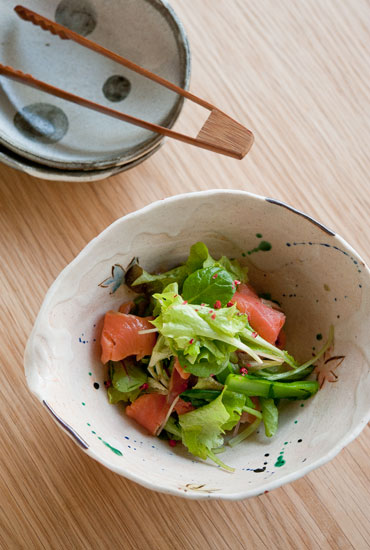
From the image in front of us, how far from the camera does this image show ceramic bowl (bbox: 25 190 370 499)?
1019 millimetres

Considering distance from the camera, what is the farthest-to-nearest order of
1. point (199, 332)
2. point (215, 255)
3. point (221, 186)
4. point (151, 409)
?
point (221, 186) → point (215, 255) → point (151, 409) → point (199, 332)

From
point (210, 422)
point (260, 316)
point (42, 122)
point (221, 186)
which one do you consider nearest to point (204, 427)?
point (210, 422)

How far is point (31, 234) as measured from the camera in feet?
4.51

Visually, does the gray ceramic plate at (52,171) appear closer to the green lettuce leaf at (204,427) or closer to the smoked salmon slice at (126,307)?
the smoked salmon slice at (126,307)

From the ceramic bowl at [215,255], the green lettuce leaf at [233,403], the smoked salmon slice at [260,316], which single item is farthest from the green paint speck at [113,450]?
the smoked salmon slice at [260,316]

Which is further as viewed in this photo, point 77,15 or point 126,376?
point 77,15

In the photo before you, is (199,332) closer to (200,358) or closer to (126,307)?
(200,358)

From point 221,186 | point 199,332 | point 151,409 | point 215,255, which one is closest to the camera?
point 199,332

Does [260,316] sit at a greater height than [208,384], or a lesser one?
greater

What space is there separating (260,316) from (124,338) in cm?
28

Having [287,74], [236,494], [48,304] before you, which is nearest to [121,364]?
[48,304]

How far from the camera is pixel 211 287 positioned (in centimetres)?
109

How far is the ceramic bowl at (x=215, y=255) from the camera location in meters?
1.02

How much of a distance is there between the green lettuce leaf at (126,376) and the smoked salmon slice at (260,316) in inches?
9.7
